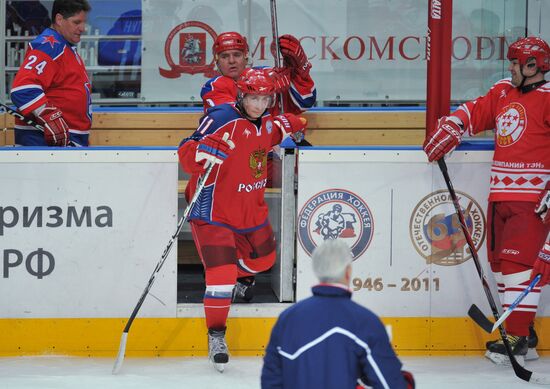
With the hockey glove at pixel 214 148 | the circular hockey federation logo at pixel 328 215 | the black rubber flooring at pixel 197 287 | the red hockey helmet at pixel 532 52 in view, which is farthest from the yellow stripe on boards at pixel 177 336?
the red hockey helmet at pixel 532 52

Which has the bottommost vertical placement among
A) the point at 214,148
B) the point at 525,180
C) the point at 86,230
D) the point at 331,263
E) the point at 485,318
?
the point at 485,318

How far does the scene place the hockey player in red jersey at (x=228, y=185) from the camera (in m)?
4.35

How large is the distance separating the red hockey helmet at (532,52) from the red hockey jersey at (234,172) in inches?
40.6

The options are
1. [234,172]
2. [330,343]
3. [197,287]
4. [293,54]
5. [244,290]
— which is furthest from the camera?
[293,54]

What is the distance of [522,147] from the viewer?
4.53 meters

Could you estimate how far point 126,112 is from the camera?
6.42 metres

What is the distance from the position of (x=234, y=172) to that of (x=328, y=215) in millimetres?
457

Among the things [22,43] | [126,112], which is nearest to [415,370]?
[126,112]

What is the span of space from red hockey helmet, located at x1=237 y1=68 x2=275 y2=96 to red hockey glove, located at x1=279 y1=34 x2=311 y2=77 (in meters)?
1.12

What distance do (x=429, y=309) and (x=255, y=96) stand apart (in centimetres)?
117

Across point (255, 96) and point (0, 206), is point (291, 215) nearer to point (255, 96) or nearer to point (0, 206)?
point (255, 96)

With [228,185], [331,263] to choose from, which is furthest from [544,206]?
[331,263]

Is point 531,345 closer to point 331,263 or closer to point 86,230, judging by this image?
point 86,230

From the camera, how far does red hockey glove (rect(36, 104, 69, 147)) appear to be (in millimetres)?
4883
